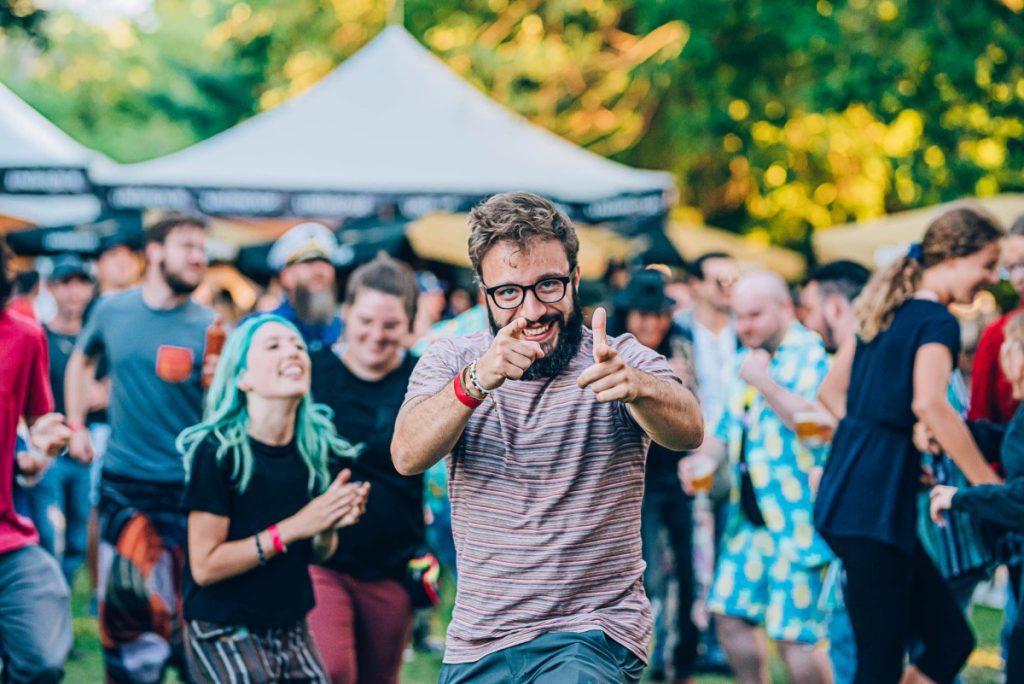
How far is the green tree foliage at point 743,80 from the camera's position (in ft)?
36.1

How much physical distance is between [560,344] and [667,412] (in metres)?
0.36

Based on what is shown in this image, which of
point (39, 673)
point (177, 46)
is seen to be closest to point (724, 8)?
point (39, 673)

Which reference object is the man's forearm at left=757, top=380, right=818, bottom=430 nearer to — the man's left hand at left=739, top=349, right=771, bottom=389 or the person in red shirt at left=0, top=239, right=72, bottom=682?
the man's left hand at left=739, top=349, right=771, bottom=389

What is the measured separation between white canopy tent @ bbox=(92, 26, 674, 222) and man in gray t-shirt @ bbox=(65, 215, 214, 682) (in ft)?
20.9

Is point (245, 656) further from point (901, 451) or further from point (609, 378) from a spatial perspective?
point (901, 451)

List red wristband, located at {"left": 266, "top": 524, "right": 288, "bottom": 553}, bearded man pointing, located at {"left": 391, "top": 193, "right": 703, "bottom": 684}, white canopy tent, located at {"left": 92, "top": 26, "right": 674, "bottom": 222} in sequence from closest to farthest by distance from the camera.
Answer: bearded man pointing, located at {"left": 391, "top": 193, "right": 703, "bottom": 684} → red wristband, located at {"left": 266, "top": 524, "right": 288, "bottom": 553} → white canopy tent, located at {"left": 92, "top": 26, "right": 674, "bottom": 222}

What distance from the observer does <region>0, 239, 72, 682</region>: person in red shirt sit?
202 inches

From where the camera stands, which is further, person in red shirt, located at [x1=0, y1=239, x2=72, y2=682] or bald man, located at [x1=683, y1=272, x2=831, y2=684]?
bald man, located at [x1=683, y1=272, x2=831, y2=684]

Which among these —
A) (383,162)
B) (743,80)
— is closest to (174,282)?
(383,162)

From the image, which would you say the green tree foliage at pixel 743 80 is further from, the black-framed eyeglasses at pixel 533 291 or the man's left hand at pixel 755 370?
the black-framed eyeglasses at pixel 533 291

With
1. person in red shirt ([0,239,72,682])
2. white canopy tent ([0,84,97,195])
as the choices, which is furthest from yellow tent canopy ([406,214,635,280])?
person in red shirt ([0,239,72,682])

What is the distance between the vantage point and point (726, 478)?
27.5 ft

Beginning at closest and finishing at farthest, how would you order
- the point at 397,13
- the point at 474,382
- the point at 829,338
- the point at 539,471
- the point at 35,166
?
the point at 474,382, the point at 539,471, the point at 829,338, the point at 35,166, the point at 397,13

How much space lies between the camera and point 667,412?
11.4 feet
